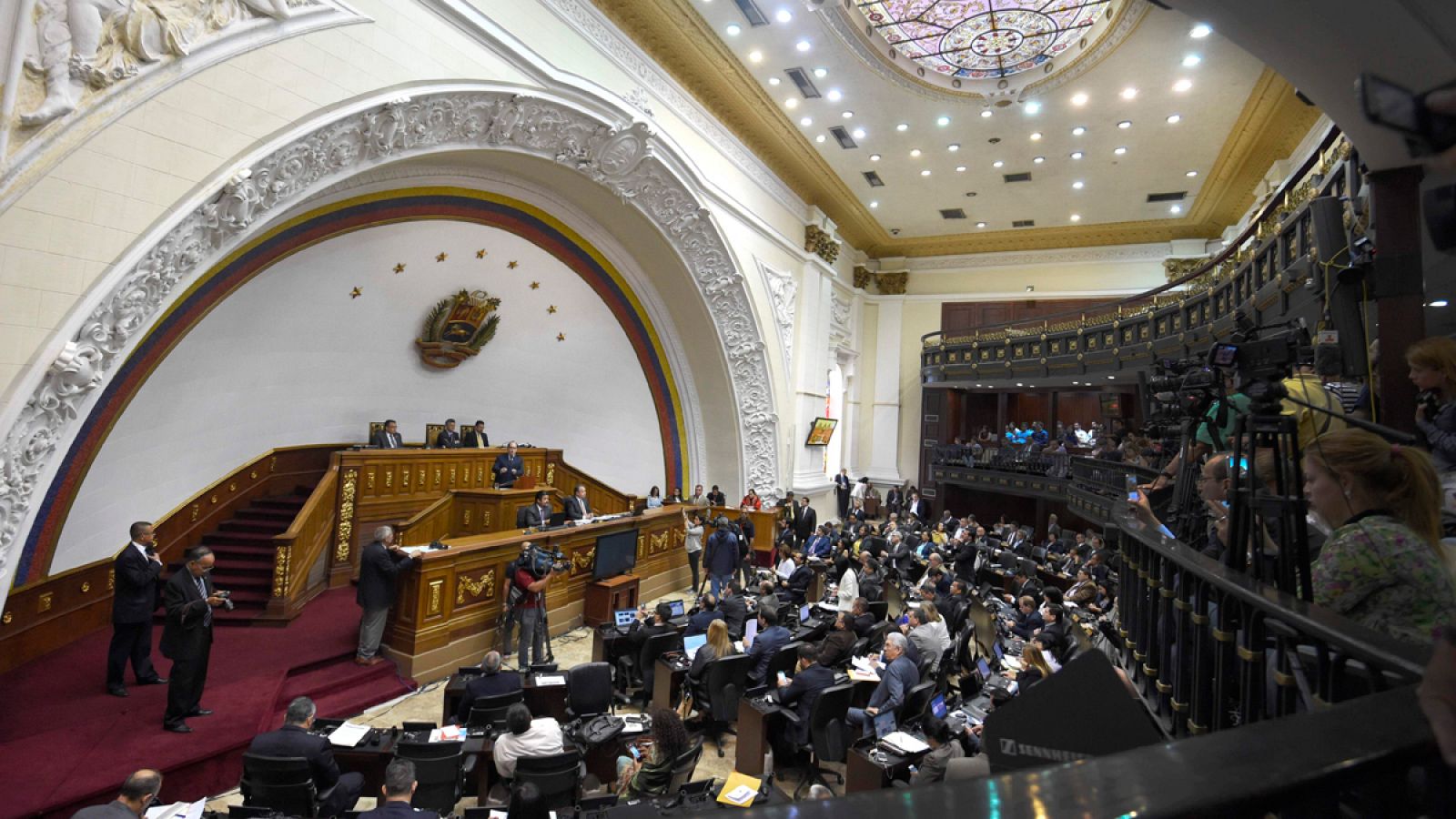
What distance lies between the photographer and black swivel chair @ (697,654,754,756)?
5898 mm

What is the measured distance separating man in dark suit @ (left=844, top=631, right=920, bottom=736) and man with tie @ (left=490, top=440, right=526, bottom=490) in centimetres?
686

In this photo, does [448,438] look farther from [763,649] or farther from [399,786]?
[399,786]

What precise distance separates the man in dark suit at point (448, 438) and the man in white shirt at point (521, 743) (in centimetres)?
740

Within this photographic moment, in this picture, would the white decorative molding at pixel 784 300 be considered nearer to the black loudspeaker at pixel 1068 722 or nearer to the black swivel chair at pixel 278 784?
the black swivel chair at pixel 278 784

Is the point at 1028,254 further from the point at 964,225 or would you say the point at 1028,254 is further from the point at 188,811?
the point at 188,811

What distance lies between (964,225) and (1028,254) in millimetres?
2179

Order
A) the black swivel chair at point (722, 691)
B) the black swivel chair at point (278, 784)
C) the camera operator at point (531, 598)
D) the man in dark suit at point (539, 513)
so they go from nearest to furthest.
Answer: the black swivel chair at point (278, 784) → the black swivel chair at point (722, 691) → the camera operator at point (531, 598) → the man in dark suit at point (539, 513)

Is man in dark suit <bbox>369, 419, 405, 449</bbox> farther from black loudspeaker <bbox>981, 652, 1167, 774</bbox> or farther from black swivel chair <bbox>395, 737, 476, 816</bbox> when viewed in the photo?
black loudspeaker <bbox>981, 652, 1167, 774</bbox>

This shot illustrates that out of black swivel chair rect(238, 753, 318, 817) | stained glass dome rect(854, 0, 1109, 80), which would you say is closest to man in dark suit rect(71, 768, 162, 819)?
black swivel chair rect(238, 753, 318, 817)

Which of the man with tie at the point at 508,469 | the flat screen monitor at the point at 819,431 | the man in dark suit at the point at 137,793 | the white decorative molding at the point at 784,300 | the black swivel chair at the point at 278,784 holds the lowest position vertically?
the black swivel chair at the point at 278,784

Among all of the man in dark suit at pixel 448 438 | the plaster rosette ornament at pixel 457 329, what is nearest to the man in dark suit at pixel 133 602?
the man in dark suit at pixel 448 438

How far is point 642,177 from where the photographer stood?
10906 millimetres

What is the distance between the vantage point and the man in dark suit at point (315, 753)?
3963 millimetres

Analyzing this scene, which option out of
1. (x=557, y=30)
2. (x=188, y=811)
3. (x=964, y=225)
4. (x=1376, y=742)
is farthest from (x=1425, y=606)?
(x=964, y=225)
